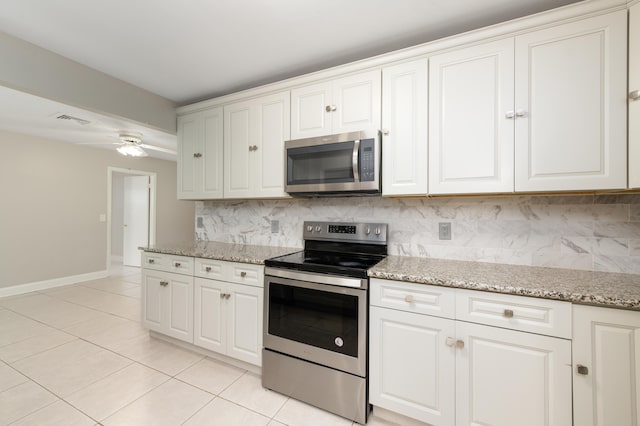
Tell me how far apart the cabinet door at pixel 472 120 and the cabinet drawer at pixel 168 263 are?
2020mm

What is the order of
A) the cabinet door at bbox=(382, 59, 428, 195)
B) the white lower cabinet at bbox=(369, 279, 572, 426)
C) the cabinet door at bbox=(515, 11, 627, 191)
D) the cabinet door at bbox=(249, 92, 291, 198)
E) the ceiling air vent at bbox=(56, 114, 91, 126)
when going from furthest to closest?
1. the ceiling air vent at bbox=(56, 114, 91, 126)
2. the cabinet door at bbox=(249, 92, 291, 198)
3. the cabinet door at bbox=(382, 59, 428, 195)
4. the cabinet door at bbox=(515, 11, 627, 191)
5. the white lower cabinet at bbox=(369, 279, 572, 426)

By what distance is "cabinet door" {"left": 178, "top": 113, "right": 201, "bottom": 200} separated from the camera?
2.69 meters

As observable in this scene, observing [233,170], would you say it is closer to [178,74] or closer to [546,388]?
[178,74]

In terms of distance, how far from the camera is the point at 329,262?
5.99 ft

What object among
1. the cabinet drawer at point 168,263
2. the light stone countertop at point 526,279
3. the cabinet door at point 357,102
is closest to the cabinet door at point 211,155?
the cabinet drawer at point 168,263

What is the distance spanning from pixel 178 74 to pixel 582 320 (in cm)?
313

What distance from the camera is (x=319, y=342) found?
168 cm

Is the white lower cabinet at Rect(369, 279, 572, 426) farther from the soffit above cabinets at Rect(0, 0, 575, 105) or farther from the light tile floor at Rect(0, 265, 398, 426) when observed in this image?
the soffit above cabinets at Rect(0, 0, 575, 105)

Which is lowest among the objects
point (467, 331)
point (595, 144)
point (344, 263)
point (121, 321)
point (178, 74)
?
point (121, 321)

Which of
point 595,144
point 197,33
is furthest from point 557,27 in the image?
point 197,33

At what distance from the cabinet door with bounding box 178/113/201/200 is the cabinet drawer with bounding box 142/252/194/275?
65cm

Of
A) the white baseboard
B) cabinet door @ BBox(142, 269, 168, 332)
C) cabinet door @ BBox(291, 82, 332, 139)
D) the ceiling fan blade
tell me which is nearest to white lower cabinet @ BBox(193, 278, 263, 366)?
cabinet door @ BBox(142, 269, 168, 332)

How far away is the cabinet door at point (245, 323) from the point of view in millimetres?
1940

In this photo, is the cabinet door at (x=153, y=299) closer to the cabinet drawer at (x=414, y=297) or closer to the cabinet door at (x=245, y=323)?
the cabinet door at (x=245, y=323)
